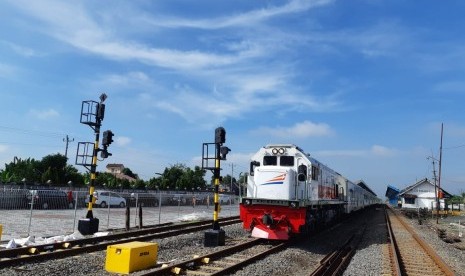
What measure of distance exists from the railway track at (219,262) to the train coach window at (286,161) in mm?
3033

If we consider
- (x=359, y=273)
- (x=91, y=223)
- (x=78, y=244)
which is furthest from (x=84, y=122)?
(x=359, y=273)

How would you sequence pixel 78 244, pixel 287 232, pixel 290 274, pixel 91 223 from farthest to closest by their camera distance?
pixel 91 223 → pixel 287 232 → pixel 78 244 → pixel 290 274

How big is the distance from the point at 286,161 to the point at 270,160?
0.65m

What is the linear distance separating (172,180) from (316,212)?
7121 centimetres

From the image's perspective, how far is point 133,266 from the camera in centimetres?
902

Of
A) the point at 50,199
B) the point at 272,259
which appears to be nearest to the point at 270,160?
the point at 272,259

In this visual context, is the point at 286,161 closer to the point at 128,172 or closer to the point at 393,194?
the point at 393,194

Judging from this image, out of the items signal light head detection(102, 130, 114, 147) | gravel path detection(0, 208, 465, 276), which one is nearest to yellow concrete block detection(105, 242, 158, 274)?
gravel path detection(0, 208, 465, 276)

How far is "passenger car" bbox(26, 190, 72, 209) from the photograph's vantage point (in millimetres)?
19934

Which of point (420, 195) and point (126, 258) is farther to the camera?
point (420, 195)

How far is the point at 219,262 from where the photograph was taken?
34.3ft

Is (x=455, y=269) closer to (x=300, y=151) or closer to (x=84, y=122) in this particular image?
(x=300, y=151)

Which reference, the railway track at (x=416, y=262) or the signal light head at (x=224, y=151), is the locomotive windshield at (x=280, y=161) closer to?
the signal light head at (x=224, y=151)

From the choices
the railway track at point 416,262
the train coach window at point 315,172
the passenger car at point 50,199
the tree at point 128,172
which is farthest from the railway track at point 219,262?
the tree at point 128,172
